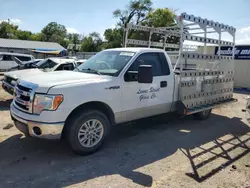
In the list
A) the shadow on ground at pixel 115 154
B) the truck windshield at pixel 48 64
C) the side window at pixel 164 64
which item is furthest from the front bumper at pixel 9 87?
the side window at pixel 164 64

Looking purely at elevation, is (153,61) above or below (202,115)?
above

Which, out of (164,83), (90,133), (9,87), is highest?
(164,83)

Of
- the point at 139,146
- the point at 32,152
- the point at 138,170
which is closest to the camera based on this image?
the point at 138,170

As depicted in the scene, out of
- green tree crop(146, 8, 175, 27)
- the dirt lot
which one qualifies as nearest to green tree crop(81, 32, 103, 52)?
green tree crop(146, 8, 175, 27)

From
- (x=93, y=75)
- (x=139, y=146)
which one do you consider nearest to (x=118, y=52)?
(x=93, y=75)

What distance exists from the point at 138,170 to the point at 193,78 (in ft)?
10.6

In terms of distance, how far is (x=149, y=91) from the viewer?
5.20 metres

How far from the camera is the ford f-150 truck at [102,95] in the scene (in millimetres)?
3942

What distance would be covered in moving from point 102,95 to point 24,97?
1.35m

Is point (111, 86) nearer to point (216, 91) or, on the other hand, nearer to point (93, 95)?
point (93, 95)

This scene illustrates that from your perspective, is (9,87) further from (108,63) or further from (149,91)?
(149,91)

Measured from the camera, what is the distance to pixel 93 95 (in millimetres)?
4270

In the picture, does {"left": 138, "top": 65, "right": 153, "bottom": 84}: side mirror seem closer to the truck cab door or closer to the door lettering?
the truck cab door

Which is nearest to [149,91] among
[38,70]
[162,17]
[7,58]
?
[38,70]
